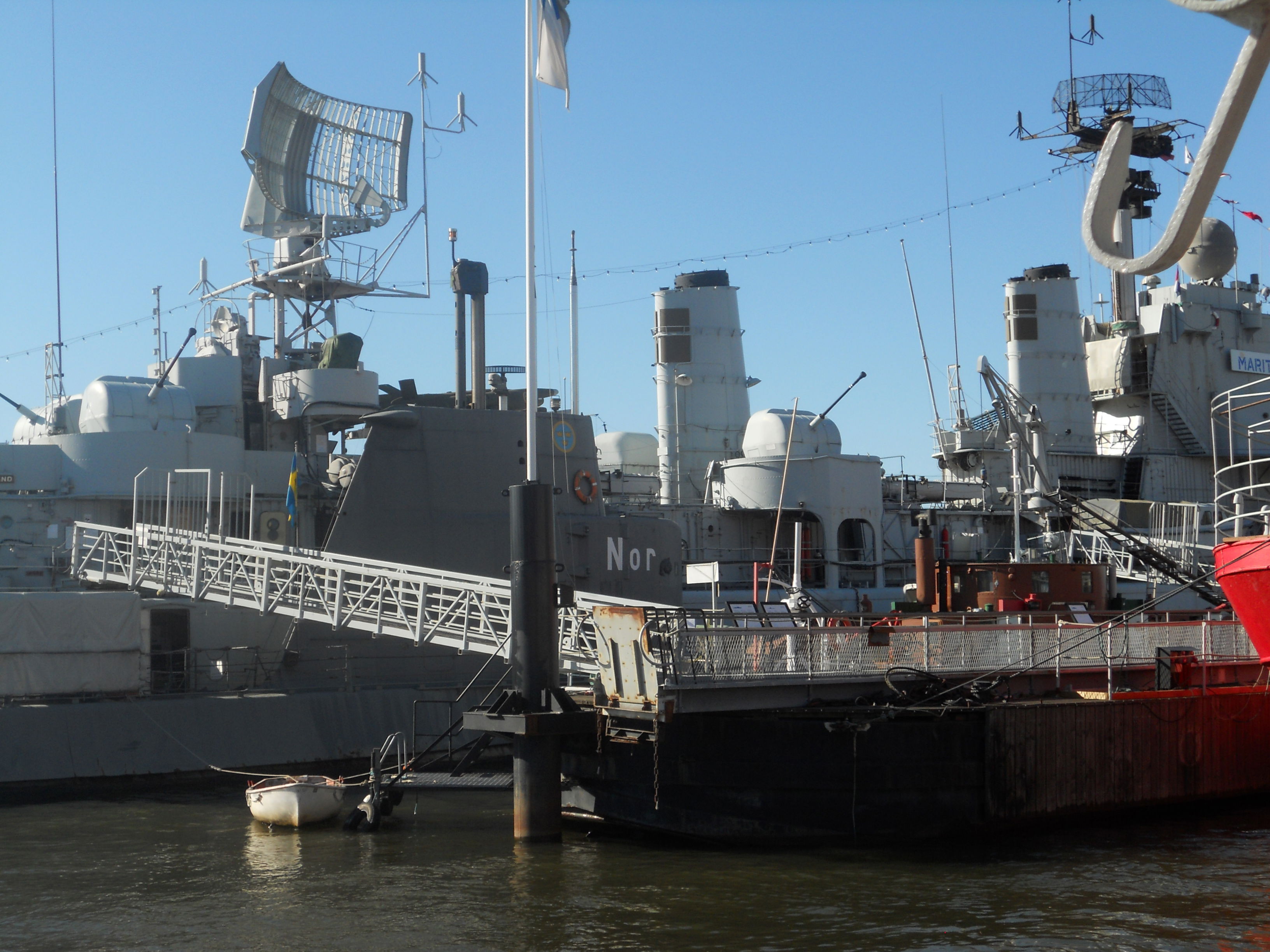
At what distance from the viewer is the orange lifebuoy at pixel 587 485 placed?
24625 millimetres

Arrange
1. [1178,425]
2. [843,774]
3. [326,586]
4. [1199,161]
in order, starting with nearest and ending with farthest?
[1199,161], [843,774], [326,586], [1178,425]

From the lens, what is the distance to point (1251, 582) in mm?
18703

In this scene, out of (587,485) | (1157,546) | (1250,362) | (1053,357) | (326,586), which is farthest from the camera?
(1250,362)

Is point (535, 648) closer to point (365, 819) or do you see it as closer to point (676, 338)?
point (365, 819)

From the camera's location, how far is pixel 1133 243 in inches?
1818

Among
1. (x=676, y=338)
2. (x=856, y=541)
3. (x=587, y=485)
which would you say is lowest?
(x=856, y=541)

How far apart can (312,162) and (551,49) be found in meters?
16.2

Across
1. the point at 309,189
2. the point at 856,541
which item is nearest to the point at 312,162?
the point at 309,189

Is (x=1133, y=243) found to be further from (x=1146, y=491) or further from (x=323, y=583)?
(x=323, y=583)

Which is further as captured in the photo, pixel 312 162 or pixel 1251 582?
pixel 312 162

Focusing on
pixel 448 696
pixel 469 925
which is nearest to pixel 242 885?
pixel 469 925

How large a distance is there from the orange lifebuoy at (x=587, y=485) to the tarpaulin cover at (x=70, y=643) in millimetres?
8097

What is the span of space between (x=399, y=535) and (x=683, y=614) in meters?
8.65

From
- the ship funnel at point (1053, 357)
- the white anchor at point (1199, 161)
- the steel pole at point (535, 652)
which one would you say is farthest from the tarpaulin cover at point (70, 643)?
the ship funnel at point (1053, 357)
